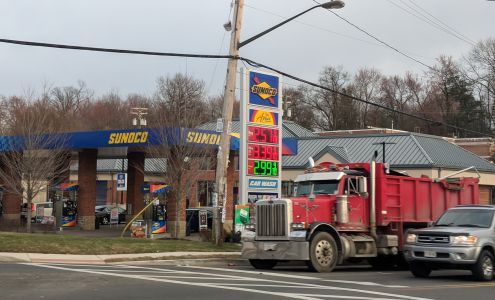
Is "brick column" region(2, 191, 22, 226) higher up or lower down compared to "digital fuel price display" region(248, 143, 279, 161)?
lower down

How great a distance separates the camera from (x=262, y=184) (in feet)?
69.2

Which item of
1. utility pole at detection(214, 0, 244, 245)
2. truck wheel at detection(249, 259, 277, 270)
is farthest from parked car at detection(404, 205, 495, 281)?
utility pole at detection(214, 0, 244, 245)

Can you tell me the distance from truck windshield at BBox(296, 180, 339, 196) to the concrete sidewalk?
325 centimetres

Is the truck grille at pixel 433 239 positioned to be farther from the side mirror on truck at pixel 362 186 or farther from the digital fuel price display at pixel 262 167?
the digital fuel price display at pixel 262 167

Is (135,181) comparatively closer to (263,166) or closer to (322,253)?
(263,166)

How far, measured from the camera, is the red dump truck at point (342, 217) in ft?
52.3

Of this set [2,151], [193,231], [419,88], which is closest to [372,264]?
[193,231]

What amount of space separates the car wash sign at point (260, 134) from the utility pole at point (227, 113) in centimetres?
71

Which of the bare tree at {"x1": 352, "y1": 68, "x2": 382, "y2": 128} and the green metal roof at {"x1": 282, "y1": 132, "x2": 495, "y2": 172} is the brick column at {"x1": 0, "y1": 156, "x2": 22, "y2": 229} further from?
the bare tree at {"x1": 352, "y1": 68, "x2": 382, "y2": 128}

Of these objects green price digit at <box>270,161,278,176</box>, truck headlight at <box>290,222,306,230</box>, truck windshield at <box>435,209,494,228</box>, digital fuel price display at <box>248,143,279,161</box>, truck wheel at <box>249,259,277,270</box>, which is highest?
digital fuel price display at <box>248,143,279,161</box>

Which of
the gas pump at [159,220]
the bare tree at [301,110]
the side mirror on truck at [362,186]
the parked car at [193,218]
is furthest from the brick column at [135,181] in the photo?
the bare tree at [301,110]

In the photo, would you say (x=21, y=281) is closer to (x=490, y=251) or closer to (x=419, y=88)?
(x=490, y=251)

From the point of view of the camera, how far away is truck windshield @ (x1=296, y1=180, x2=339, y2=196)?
1708 centimetres

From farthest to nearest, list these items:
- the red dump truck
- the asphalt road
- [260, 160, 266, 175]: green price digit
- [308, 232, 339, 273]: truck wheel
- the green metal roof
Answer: the green metal roof < [260, 160, 266, 175]: green price digit < the red dump truck < [308, 232, 339, 273]: truck wheel < the asphalt road
